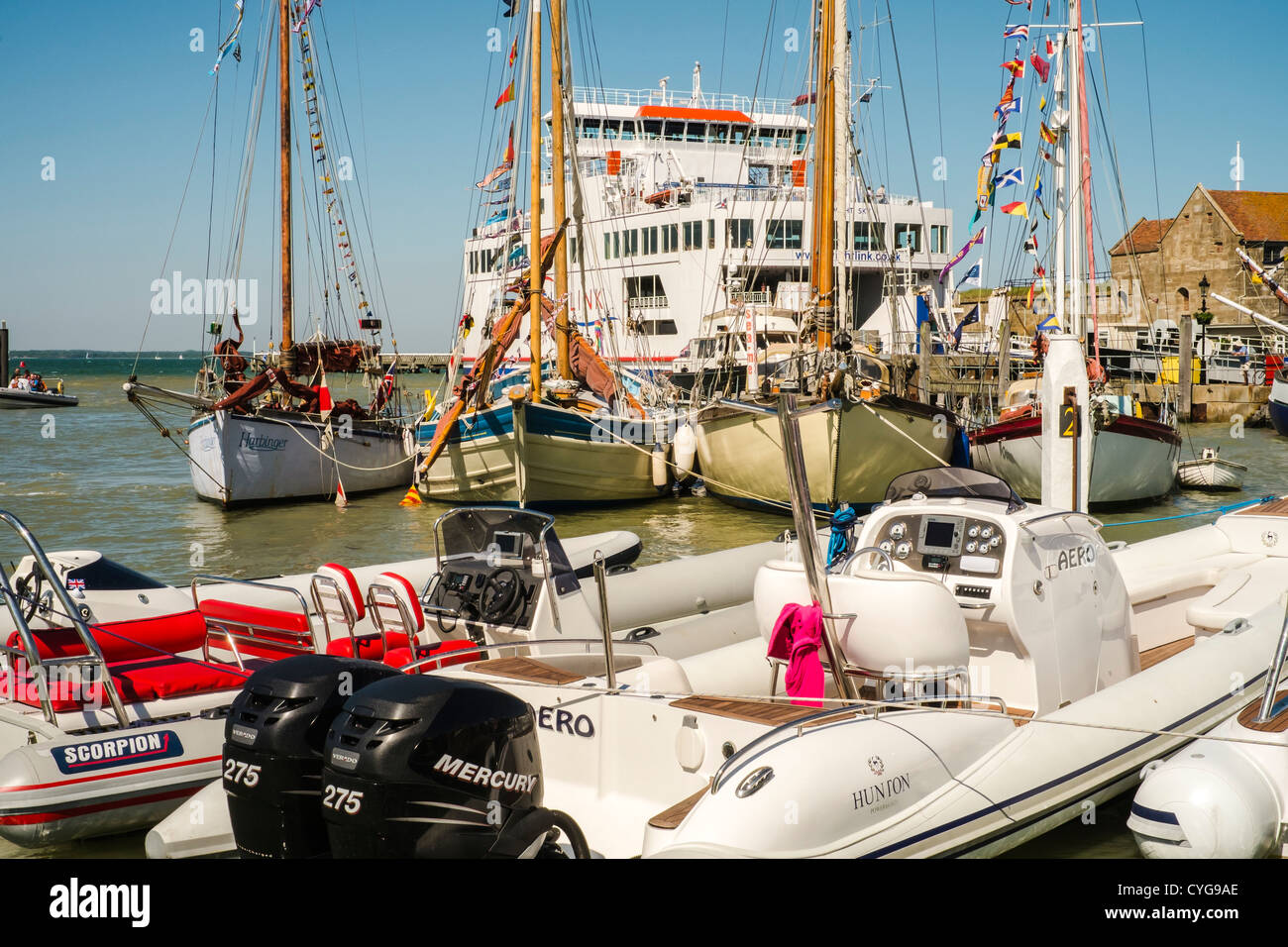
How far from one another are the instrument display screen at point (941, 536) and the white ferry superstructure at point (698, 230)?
88.6 feet

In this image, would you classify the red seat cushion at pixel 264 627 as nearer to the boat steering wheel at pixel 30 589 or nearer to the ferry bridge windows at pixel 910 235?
the boat steering wheel at pixel 30 589

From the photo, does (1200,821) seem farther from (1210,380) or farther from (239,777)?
(1210,380)

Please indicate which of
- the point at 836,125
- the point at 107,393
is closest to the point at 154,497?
the point at 836,125

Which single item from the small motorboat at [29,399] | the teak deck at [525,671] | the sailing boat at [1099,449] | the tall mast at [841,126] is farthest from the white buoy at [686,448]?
the small motorboat at [29,399]

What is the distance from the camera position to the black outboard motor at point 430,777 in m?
4.59

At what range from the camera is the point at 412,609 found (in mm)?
8570

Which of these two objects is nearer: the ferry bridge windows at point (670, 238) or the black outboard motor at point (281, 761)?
the black outboard motor at point (281, 761)

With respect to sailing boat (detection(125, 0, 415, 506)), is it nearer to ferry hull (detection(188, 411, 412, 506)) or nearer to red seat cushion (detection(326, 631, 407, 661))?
ferry hull (detection(188, 411, 412, 506))

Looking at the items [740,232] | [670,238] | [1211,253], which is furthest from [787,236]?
[1211,253]

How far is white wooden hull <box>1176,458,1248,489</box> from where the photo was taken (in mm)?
24655

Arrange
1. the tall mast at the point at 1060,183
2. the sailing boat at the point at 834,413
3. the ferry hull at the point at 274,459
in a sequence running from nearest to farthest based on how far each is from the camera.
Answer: the tall mast at the point at 1060,183
the sailing boat at the point at 834,413
the ferry hull at the point at 274,459

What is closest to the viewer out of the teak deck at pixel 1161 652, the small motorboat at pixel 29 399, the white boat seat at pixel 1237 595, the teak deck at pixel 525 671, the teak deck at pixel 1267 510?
the teak deck at pixel 525 671

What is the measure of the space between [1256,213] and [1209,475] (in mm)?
48382

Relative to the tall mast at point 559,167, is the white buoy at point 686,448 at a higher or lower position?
lower
